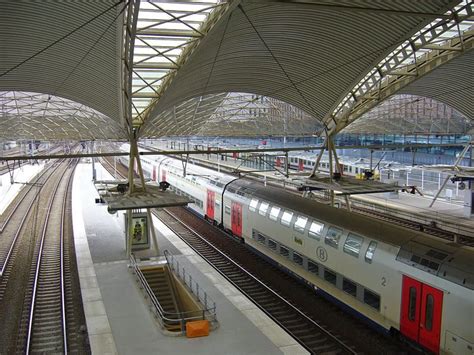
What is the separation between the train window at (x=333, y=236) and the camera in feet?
59.1

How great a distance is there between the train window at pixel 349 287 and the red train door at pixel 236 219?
34.9 feet

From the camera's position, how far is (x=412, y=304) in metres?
14.1

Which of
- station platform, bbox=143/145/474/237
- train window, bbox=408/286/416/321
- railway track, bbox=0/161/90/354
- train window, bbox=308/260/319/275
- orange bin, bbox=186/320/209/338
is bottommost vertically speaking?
railway track, bbox=0/161/90/354

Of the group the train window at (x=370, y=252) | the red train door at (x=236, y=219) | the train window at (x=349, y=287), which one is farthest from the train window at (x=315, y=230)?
the red train door at (x=236, y=219)

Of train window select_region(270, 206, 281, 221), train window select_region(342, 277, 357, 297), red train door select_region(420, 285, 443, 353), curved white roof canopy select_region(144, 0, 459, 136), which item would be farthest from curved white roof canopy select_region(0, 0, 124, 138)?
red train door select_region(420, 285, 443, 353)

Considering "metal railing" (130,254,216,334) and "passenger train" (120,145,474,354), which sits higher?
"passenger train" (120,145,474,354)

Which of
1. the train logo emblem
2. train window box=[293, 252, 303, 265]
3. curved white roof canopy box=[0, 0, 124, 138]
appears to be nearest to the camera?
curved white roof canopy box=[0, 0, 124, 138]

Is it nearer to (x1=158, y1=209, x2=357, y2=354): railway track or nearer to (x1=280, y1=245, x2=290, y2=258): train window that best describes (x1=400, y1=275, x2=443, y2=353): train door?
(x1=158, y1=209, x2=357, y2=354): railway track

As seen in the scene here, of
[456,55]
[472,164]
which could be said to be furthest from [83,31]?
[472,164]

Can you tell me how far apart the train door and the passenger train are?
28mm

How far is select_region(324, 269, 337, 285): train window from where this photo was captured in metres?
18.2

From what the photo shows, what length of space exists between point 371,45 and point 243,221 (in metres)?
11.6

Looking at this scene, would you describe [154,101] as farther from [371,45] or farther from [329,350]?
[329,350]

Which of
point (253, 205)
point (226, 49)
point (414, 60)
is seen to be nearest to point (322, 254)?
point (253, 205)
